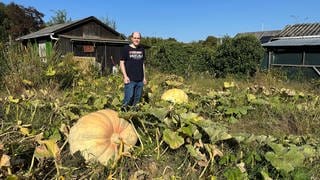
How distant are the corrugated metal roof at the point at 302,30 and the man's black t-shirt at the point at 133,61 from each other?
17145mm

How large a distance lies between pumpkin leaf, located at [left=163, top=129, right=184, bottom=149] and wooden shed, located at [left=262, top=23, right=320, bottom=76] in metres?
15.2

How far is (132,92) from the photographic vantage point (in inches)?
279

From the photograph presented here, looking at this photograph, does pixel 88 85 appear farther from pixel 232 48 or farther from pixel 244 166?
pixel 232 48

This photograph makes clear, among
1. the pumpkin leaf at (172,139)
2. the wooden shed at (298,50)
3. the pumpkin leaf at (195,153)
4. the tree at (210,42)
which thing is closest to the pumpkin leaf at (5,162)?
the pumpkin leaf at (172,139)

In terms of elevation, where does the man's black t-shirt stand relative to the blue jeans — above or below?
above

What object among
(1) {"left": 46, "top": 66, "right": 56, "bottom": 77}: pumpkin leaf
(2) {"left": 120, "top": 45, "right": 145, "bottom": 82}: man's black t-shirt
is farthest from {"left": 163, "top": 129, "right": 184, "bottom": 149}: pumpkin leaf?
(1) {"left": 46, "top": 66, "right": 56, "bottom": 77}: pumpkin leaf

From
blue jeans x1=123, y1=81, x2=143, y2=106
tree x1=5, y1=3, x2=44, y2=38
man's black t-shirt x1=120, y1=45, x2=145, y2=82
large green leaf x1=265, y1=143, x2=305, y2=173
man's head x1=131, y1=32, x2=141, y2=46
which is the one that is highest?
Answer: tree x1=5, y1=3, x2=44, y2=38

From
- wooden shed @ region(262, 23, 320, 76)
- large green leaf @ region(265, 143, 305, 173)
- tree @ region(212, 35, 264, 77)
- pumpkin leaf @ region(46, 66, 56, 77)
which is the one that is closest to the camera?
large green leaf @ region(265, 143, 305, 173)

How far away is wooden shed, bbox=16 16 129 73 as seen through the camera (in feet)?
76.1

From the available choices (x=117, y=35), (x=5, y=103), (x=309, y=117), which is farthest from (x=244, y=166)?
(x=117, y=35)

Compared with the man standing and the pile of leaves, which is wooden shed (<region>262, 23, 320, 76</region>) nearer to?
the man standing

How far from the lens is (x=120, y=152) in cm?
415

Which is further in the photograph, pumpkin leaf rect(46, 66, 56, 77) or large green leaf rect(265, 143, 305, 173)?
pumpkin leaf rect(46, 66, 56, 77)

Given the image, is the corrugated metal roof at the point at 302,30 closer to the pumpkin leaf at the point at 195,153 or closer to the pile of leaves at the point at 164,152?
the pile of leaves at the point at 164,152
